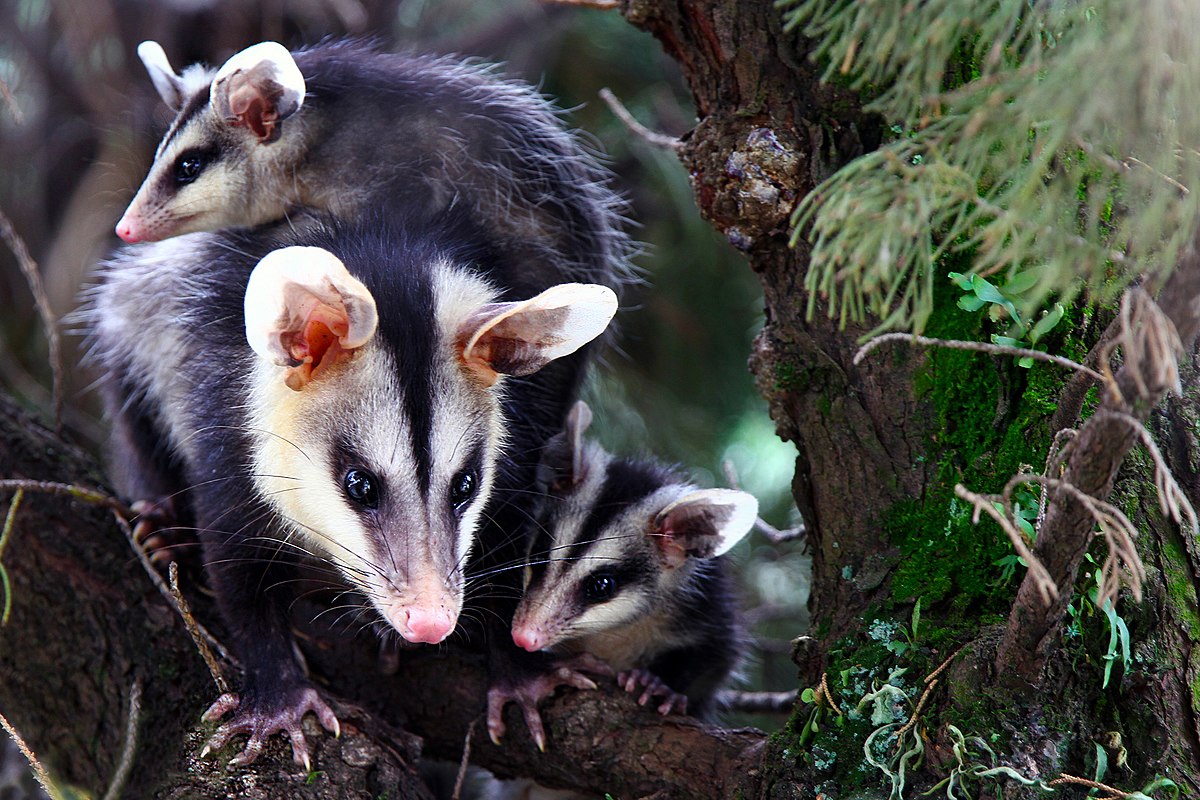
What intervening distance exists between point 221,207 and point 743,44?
123 cm

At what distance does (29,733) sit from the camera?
252 cm

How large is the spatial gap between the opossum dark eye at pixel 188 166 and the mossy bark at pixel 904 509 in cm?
105

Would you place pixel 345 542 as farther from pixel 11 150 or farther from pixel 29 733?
pixel 11 150

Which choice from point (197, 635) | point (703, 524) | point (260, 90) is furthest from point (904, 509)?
point (260, 90)

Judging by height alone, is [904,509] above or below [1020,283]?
Answer: below

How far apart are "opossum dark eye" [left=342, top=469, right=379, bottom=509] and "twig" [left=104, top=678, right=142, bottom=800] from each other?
28.0 inches

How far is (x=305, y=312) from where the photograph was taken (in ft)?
6.28

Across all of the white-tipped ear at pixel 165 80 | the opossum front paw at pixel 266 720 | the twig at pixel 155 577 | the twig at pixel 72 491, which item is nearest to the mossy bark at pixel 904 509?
the opossum front paw at pixel 266 720

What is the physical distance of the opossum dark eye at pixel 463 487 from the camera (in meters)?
2.07

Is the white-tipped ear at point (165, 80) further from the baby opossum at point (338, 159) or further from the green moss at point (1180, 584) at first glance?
the green moss at point (1180, 584)

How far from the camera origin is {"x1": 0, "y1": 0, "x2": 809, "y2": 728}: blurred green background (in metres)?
3.92

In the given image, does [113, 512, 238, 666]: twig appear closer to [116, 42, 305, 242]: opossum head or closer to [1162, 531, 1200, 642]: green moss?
[116, 42, 305, 242]: opossum head

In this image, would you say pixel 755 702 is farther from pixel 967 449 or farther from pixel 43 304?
pixel 43 304

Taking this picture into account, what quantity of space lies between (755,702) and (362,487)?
4.80ft
